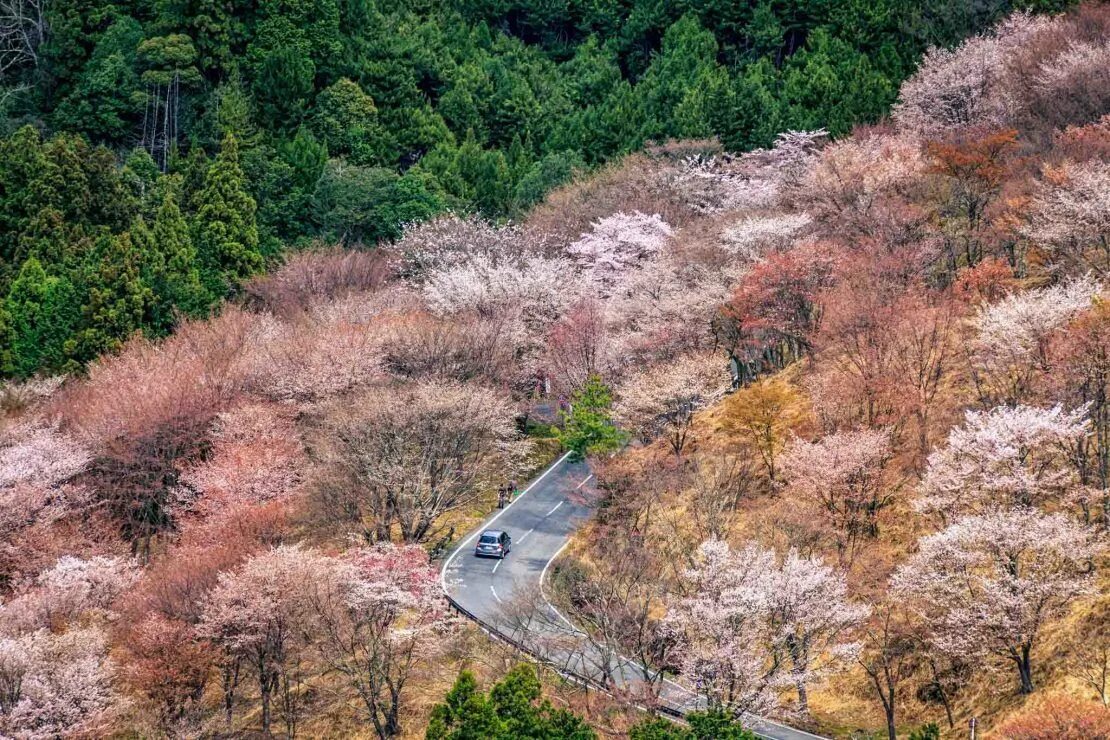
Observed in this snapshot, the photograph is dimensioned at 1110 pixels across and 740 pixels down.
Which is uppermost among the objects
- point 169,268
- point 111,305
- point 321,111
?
point 321,111

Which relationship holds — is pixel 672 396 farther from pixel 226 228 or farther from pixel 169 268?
pixel 226 228

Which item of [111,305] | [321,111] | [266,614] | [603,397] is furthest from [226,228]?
[266,614]

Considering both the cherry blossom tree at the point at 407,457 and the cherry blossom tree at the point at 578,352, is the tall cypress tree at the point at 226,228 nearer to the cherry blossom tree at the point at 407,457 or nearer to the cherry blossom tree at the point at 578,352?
the cherry blossom tree at the point at 578,352

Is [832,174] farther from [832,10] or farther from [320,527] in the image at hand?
[832,10]

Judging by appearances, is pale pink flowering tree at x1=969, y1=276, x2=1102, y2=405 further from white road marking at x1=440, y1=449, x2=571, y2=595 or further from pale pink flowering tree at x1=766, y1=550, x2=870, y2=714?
white road marking at x1=440, y1=449, x2=571, y2=595

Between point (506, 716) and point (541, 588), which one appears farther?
point (541, 588)

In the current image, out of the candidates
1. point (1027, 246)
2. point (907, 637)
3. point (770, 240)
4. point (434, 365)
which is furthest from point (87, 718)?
point (1027, 246)
